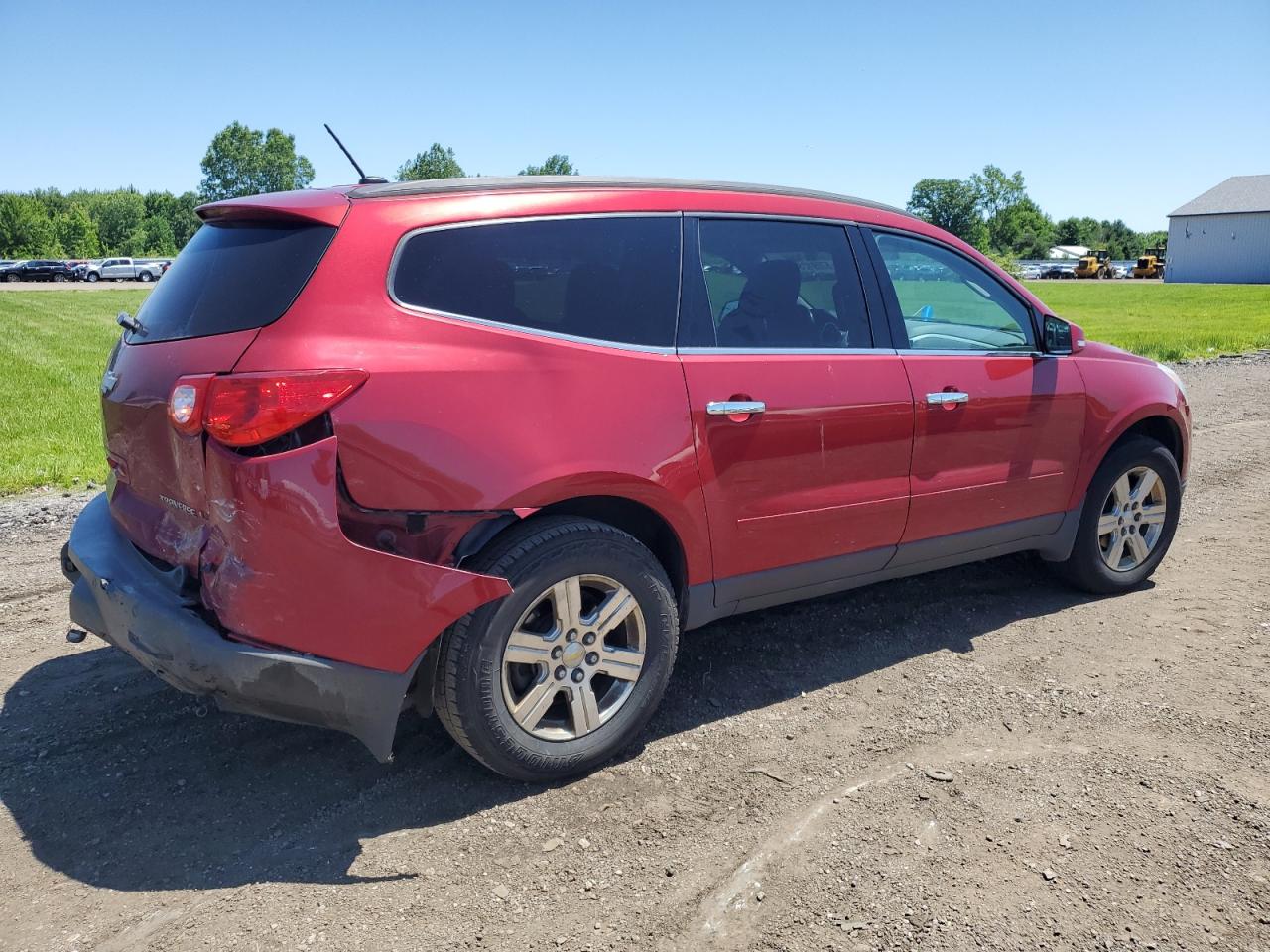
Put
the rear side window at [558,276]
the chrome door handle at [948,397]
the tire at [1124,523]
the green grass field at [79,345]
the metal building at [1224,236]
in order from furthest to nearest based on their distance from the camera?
the metal building at [1224,236]
the green grass field at [79,345]
the tire at [1124,523]
the chrome door handle at [948,397]
the rear side window at [558,276]

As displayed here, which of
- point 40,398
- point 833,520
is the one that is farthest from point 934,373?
point 40,398

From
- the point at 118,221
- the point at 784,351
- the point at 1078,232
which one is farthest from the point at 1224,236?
the point at 118,221

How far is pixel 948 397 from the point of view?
412 cm

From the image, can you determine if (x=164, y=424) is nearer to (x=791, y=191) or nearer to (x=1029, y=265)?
(x=791, y=191)

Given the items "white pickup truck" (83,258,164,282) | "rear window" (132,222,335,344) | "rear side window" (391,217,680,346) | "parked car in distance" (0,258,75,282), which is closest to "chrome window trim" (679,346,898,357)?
"rear side window" (391,217,680,346)

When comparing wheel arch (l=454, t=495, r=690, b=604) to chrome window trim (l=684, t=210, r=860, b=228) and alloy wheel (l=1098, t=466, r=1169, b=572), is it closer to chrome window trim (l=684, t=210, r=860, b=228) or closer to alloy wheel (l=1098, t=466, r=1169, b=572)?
chrome window trim (l=684, t=210, r=860, b=228)

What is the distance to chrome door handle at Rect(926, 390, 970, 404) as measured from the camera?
13.4 feet

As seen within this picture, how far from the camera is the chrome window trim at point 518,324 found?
118 inches

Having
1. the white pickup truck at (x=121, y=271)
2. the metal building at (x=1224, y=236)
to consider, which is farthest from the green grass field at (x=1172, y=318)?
the white pickup truck at (x=121, y=271)

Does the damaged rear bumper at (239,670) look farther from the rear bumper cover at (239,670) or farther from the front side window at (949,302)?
the front side window at (949,302)

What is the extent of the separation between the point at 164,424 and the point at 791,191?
2501 millimetres

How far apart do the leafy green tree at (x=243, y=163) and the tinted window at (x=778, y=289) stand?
13408 centimetres

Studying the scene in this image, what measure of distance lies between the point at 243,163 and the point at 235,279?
140m

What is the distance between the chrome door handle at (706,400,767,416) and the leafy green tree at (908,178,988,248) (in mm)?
120718
